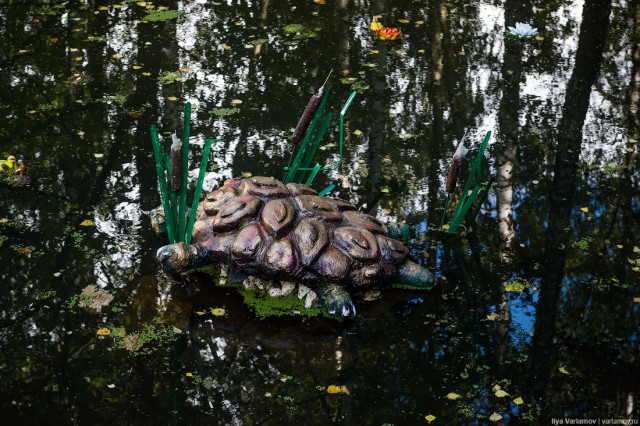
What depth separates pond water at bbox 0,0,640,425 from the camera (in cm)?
418

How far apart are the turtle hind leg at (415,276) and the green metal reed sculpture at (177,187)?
1.35 m

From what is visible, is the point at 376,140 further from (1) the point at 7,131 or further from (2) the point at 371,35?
(1) the point at 7,131

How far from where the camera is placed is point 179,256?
4.77 meters

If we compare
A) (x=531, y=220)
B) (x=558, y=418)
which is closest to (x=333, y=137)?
(x=531, y=220)

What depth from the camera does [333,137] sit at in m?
6.80

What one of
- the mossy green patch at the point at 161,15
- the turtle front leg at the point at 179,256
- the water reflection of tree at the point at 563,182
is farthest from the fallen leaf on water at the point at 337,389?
the mossy green patch at the point at 161,15

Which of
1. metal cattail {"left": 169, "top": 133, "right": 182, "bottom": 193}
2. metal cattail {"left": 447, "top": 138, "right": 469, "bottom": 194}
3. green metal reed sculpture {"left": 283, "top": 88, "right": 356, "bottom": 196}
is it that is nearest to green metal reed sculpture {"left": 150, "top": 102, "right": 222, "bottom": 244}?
metal cattail {"left": 169, "top": 133, "right": 182, "bottom": 193}

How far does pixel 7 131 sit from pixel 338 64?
328 cm

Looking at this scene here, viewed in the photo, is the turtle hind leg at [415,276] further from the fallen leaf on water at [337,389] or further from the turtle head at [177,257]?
the turtle head at [177,257]

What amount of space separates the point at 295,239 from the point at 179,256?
72 centimetres

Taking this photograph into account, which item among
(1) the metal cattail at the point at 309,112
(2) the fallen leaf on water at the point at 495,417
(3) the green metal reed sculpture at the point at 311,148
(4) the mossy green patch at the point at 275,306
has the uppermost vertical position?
(1) the metal cattail at the point at 309,112

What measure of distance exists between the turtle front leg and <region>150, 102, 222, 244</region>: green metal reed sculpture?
13 centimetres

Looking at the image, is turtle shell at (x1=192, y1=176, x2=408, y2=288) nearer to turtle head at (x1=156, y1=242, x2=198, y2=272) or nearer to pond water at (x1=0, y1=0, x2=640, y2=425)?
turtle head at (x1=156, y1=242, x2=198, y2=272)

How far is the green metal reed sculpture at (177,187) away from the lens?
4613 millimetres
